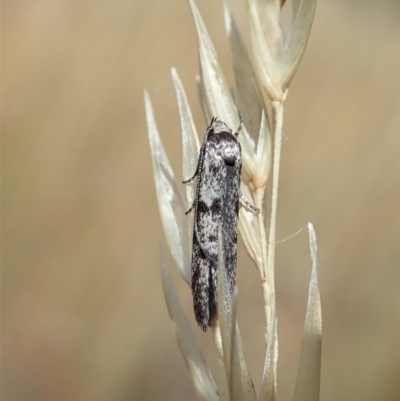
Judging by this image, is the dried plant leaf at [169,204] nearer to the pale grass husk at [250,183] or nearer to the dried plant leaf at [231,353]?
the pale grass husk at [250,183]

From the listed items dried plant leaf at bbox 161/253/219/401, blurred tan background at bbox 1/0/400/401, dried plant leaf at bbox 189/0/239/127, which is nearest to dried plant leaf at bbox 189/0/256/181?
dried plant leaf at bbox 189/0/239/127

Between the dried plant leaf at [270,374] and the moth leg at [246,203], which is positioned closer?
the dried plant leaf at [270,374]

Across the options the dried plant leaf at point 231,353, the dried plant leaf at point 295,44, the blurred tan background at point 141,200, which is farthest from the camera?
the blurred tan background at point 141,200

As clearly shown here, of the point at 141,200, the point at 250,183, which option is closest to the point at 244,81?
the point at 250,183

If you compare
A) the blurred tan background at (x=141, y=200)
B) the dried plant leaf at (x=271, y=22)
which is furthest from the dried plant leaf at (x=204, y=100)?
the blurred tan background at (x=141, y=200)

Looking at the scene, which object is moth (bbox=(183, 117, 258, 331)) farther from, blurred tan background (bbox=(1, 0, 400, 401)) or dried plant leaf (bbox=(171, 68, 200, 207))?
blurred tan background (bbox=(1, 0, 400, 401))

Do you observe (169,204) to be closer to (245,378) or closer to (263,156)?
(263,156)
